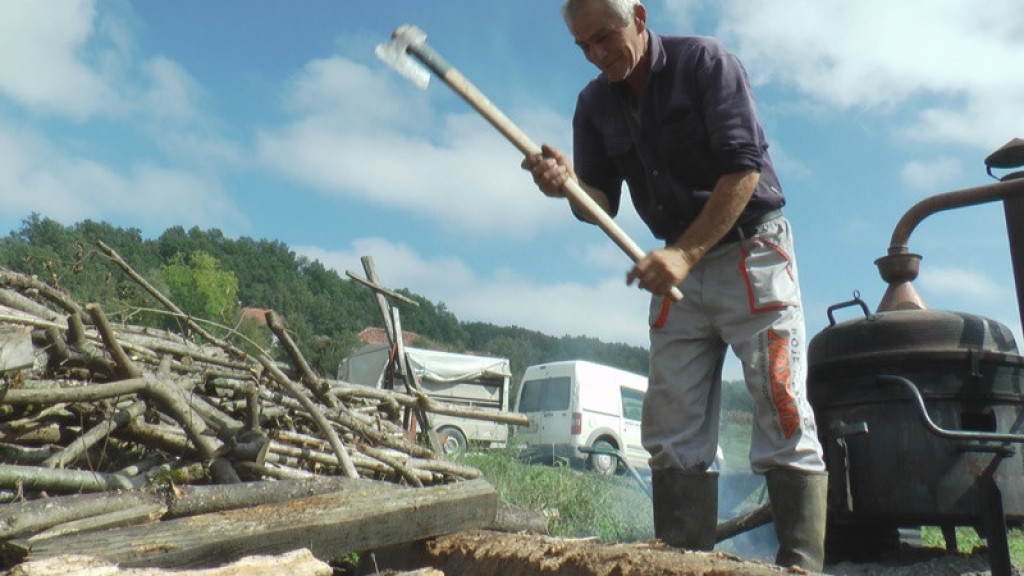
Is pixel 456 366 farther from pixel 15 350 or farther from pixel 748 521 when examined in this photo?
pixel 15 350

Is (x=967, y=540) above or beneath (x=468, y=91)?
beneath

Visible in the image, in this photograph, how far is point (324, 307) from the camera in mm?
97688

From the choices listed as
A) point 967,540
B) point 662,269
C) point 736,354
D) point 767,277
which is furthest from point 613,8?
point 967,540

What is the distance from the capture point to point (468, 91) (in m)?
3.17

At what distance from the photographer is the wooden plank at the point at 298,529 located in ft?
6.98

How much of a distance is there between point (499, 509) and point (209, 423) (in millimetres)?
1077

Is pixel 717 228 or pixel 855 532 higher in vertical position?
pixel 717 228

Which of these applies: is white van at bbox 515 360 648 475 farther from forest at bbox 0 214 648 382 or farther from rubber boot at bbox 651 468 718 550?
forest at bbox 0 214 648 382

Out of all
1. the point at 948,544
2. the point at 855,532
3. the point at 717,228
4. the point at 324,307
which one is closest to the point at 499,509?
the point at 717,228

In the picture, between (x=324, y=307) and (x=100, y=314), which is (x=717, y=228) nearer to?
(x=100, y=314)

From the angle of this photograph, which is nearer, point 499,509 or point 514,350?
point 499,509

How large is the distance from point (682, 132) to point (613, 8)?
0.49m

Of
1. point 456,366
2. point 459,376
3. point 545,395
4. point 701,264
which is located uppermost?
point 456,366

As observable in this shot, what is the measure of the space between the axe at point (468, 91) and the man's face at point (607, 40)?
36 cm
